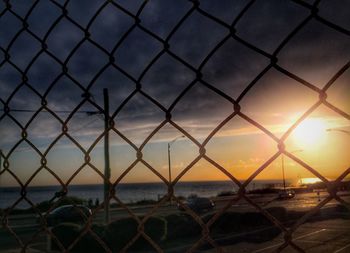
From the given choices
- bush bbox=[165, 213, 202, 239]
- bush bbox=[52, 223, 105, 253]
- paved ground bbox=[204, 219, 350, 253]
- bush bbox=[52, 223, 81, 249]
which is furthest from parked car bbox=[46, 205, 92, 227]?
paved ground bbox=[204, 219, 350, 253]

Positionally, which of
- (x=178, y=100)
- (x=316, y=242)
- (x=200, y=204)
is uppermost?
(x=178, y=100)

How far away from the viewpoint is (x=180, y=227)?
2042cm

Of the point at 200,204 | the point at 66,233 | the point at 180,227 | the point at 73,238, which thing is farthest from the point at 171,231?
the point at 200,204

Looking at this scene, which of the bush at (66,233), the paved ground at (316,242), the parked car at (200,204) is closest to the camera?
the bush at (66,233)

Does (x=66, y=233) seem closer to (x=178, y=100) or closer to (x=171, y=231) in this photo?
(x=171, y=231)

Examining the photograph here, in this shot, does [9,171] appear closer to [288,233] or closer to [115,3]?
[115,3]

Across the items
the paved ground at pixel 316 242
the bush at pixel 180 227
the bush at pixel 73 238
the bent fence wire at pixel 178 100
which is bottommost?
the paved ground at pixel 316 242

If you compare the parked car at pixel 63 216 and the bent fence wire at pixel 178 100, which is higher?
the bent fence wire at pixel 178 100

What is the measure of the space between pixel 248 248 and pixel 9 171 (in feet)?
53.7

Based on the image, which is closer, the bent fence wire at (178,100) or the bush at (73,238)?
the bent fence wire at (178,100)

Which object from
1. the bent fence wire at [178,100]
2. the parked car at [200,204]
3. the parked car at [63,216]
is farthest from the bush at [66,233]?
the parked car at [200,204]

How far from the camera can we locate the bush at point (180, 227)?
19719 mm

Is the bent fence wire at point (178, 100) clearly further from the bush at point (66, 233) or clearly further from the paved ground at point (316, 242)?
the paved ground at point (316, 242)

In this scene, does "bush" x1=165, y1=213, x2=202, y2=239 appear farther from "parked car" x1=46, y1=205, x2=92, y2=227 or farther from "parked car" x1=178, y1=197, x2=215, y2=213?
"parked car" x1=178, y1=197, x2=215, y2=213
